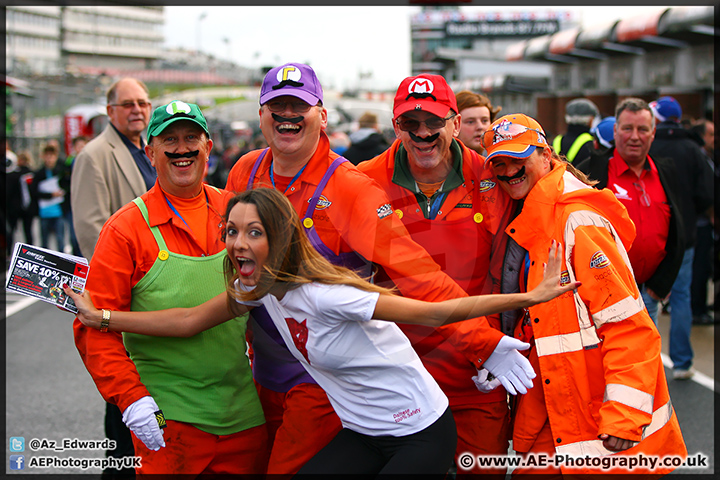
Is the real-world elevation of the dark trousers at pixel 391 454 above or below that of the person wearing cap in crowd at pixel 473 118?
below

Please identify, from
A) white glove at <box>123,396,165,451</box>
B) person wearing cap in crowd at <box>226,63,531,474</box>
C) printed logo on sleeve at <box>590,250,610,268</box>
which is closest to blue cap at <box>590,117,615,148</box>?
printed logo on sleeve at <box>590,250,610,268</box>

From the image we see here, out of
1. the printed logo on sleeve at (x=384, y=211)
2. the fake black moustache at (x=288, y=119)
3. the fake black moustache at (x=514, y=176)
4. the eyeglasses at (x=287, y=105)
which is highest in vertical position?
the eyeglasses at (x=287, y=105)

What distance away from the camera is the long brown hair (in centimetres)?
253

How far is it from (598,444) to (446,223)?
1.16 meters

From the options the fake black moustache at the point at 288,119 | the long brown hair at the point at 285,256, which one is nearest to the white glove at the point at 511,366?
the long brown hair at the point at 285,256

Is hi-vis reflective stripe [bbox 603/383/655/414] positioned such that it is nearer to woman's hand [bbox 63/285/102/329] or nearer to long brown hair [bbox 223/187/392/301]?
long brown hair [bbox 223/187/392/301]

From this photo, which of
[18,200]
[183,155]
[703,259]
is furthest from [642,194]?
[18,200]

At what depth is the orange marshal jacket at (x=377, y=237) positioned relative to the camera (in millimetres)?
2805

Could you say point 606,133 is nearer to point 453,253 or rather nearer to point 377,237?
point 453,253

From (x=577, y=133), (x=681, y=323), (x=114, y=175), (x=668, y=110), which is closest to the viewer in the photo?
(x=114, y=175)

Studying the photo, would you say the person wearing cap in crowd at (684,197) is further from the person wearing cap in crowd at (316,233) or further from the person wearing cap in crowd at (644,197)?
the person wearing cap in crowd at (316,233)

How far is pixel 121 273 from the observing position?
9.21 ft

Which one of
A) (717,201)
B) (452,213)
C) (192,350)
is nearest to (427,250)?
(452,213)

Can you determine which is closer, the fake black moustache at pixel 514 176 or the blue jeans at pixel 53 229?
the fake black moustache at pixel 514 176
